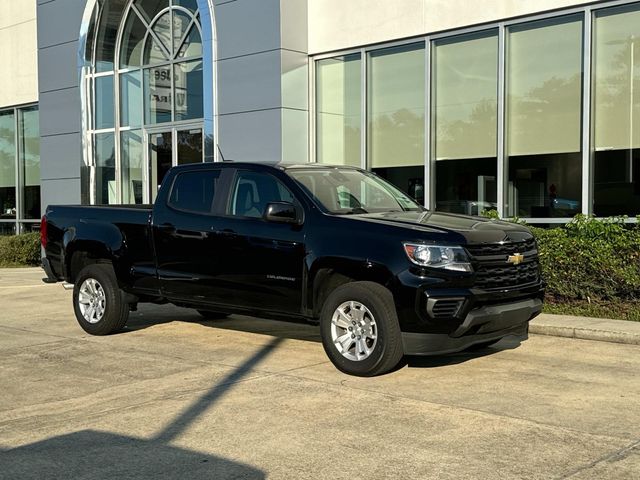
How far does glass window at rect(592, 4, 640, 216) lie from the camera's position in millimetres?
11211

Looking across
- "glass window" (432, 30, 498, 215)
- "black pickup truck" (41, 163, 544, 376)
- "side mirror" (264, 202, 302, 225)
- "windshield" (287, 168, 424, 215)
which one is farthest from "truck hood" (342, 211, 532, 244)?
"glass window" (432, 30, 498, 215)

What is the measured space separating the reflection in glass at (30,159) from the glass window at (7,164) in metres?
0.38

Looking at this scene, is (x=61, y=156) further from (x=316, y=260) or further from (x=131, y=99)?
(x=316, y=260)

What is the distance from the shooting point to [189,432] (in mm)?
5230

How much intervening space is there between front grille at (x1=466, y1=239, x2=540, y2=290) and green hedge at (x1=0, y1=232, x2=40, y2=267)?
14.5 meters

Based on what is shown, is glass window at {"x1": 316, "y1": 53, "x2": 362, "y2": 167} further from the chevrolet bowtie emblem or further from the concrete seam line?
the concrete seam line

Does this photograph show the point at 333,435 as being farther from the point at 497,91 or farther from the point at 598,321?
the point at 497,91

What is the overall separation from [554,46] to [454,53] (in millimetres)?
1781

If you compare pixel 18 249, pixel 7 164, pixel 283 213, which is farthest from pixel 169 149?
pixel 283 213

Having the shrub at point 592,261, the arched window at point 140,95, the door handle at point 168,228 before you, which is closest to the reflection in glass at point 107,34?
the arched window at point 140,95

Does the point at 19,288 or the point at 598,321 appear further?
the point at 19,288

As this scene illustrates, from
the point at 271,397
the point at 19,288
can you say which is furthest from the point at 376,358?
the point at 19,288

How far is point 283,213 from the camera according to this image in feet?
23.8

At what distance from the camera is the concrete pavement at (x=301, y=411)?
15.1 ft
